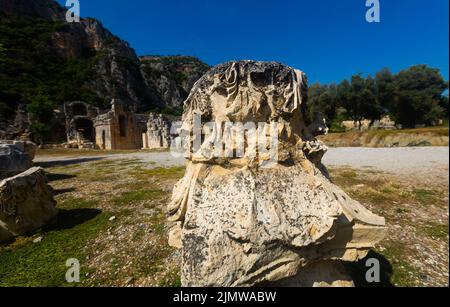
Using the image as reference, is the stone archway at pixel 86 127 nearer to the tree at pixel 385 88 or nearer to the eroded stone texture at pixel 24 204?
the eroded stone texture at pixel 24 204

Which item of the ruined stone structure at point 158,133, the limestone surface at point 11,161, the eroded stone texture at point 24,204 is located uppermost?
the ruined stone structure at point 158,133

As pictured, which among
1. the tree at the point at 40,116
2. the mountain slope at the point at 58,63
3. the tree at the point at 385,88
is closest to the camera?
the tree at the point at 40,116

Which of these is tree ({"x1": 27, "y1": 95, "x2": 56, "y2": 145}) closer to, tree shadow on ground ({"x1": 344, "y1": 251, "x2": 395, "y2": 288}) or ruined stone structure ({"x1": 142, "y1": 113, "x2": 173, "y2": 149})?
ruined stone structure ({"x1": 142, "y1": 113, "x2": 173, "y2": 149})

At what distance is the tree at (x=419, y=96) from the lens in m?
29.8

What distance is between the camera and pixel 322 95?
39438mm

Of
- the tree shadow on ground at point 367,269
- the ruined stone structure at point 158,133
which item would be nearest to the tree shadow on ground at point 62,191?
the tree shadow on ground at point 367,269

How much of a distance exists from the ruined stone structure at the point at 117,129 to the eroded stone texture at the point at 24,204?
Result: 3410 centimetres

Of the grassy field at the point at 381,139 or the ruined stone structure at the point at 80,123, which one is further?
the ruined stone structure at the point at 80,123

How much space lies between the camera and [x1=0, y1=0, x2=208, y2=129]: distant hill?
140 feet

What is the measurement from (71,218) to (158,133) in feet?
105

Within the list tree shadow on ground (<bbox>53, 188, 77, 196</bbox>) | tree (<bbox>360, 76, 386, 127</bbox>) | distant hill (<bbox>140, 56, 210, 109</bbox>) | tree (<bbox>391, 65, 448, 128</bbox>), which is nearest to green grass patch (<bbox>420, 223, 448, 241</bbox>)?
tree shadow on ground (<bbox>53, 188, 77, 196</bbox>)

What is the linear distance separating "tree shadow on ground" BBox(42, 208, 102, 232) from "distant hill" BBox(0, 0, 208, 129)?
38.6 meters

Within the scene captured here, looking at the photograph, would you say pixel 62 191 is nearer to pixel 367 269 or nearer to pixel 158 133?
pixel 367 269

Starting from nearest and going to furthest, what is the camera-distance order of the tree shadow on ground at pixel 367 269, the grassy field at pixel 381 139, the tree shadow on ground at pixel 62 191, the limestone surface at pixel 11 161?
the tree shadow on ground at pixel 367 269 → the limestone surface at pixel 11 161 → the tree shadow on ground at pixel 62 191 → the grassy field at pixel 381 139
